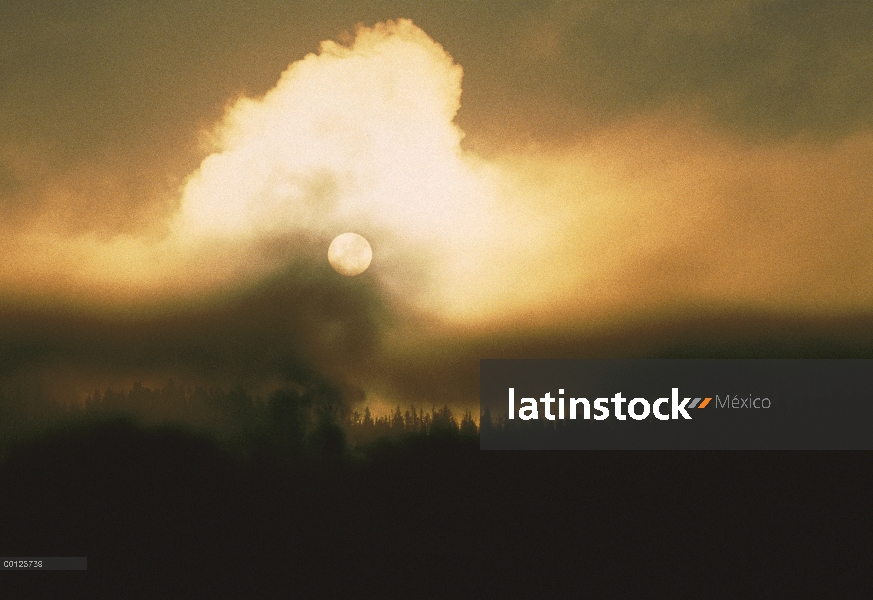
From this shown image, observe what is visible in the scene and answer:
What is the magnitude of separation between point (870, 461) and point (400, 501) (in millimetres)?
10963

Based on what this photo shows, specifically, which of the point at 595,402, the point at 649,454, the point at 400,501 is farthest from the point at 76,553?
the point at 649,454

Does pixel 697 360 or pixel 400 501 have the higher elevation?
pixel 697 360

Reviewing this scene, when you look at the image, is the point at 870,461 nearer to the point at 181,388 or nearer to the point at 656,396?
the point at 656,396

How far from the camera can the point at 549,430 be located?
1051 cm

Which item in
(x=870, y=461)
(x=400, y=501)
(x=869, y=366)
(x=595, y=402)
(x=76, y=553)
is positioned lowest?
(x=76, y=553)

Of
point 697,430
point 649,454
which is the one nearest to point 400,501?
point 649,454

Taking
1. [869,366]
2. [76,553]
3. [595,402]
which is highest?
[869,366]

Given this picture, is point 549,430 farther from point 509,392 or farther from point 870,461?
point 870,461

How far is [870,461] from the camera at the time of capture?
11.2m

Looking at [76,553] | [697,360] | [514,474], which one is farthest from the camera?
[514,474]

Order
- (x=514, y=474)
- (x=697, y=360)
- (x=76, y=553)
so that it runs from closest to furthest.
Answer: (x=76, y=553), (x=697, y=360), (x=514, y=474)

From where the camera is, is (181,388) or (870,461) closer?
(870,461)

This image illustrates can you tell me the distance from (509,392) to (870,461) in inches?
341

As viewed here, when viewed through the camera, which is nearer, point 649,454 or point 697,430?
point 697,430
